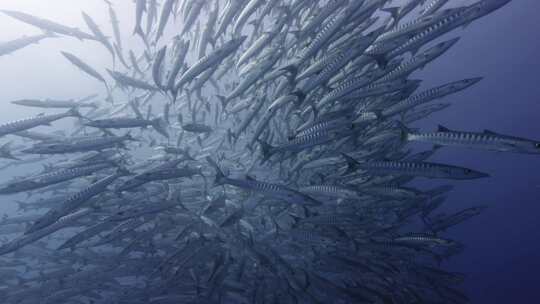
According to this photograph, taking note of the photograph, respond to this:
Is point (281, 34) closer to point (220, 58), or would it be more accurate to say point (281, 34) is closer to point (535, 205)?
point (220, 58)

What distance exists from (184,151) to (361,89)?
367 cm

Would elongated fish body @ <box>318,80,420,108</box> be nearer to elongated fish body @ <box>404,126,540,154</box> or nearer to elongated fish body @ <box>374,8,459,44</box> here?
elongated fish body @ <box>374,8,459,44</box>

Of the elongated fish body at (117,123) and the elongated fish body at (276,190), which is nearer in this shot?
the elongated fish body at (276,190)

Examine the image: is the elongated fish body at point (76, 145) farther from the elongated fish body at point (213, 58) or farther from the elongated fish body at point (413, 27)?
the elongated fish body at point (413, 27)

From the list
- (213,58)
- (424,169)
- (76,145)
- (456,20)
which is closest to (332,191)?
(424,169)

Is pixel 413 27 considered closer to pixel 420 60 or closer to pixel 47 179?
pixel 420 60

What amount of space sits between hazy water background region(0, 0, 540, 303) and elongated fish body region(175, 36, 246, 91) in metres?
11.8

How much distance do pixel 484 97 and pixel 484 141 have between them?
38511 mm

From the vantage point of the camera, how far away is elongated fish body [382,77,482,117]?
18.7 feet

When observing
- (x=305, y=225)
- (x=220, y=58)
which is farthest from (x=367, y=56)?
(x=305, y=225)

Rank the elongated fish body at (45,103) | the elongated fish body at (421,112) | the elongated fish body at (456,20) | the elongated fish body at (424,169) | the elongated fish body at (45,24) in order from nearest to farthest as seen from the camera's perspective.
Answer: the elongated fish body at (424,169) < the elongated fish body at (456,20) < the elongated fish body at (45,103) < the elongated fish body at (421,112) < the elongated fish body at (45,24)

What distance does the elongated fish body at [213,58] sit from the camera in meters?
6.20

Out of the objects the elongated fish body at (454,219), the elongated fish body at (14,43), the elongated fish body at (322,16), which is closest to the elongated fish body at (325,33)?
the elongated fish body at (322,16)

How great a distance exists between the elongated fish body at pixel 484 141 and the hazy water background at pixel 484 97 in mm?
10338
